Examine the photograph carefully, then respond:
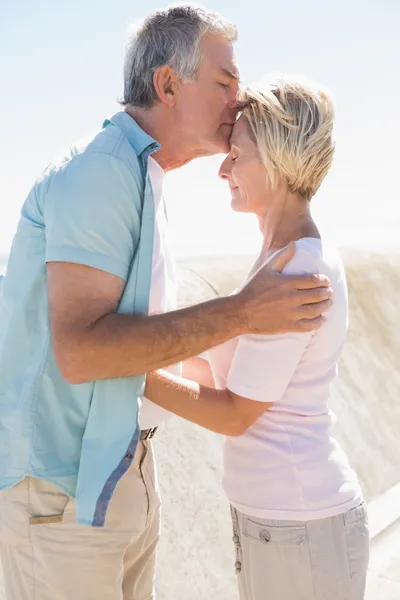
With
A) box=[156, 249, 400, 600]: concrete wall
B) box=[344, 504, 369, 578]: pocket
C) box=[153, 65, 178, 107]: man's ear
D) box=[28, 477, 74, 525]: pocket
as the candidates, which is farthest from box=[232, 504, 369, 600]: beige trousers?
box=[156, 249, 400, 600]: concrete wall

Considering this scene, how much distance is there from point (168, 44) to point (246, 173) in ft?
1.63

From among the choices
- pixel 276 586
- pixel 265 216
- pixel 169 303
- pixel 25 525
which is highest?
pixel 265 216

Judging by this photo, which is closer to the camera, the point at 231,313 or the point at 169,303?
the point at 231,313

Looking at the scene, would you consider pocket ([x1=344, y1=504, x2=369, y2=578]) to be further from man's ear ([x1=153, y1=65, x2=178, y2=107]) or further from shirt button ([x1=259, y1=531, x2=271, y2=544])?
man's ear ([x1=153, y1=65, x2=178, y2=107])

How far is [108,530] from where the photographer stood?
7.14 ft

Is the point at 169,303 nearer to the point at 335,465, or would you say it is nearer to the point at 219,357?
the point at 219,357

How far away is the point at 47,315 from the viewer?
2.08 m

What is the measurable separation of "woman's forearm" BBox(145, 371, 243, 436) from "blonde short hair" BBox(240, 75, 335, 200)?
0.64 metres

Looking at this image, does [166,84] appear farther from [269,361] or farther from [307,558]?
[307,558]

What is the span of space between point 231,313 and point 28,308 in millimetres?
567

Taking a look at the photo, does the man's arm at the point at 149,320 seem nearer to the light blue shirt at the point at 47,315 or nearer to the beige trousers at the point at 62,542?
the light blue shirt at the point at 47,315

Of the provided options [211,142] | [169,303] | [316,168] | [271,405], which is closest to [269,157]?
[316,168]

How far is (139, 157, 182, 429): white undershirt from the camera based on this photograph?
2.15 metres

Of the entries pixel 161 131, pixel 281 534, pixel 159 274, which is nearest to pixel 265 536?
pixel 281 534
